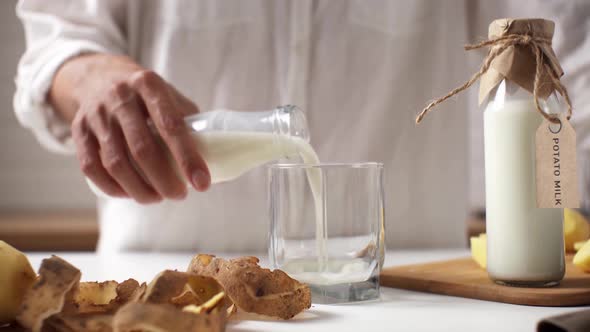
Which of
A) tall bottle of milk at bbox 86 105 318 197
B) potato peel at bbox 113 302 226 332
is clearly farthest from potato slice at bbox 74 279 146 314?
tall bottle of milk at bbox 86 105 318 197

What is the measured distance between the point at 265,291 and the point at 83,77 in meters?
0.71

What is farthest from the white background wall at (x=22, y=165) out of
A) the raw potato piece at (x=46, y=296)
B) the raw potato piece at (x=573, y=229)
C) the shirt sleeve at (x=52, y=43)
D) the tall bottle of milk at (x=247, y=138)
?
the raw potato piece at (x=46, y=296)

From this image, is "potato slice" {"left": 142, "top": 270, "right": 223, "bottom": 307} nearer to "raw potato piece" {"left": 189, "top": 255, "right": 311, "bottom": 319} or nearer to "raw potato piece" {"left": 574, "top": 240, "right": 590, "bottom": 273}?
"raw potato piece" {"left": 189, "top": 255, "right": 311, "bottom": 319}

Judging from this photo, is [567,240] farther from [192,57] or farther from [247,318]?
[192,57]

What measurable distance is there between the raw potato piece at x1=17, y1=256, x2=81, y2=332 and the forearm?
0.57 m

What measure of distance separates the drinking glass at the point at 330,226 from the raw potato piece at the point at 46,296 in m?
0.23

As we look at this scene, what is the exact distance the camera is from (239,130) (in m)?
0.90

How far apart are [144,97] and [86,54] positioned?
0.36 m

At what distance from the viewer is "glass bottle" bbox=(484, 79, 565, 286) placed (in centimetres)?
76

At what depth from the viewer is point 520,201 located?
76 cm

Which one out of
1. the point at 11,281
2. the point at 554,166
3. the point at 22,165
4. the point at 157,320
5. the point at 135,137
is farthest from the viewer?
the point at 22,165

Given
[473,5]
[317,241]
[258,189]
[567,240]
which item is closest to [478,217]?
[473,5]

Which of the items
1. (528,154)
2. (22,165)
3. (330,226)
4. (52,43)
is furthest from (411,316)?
(22,165)

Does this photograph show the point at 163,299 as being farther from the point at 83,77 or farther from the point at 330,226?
the point at 83,77
